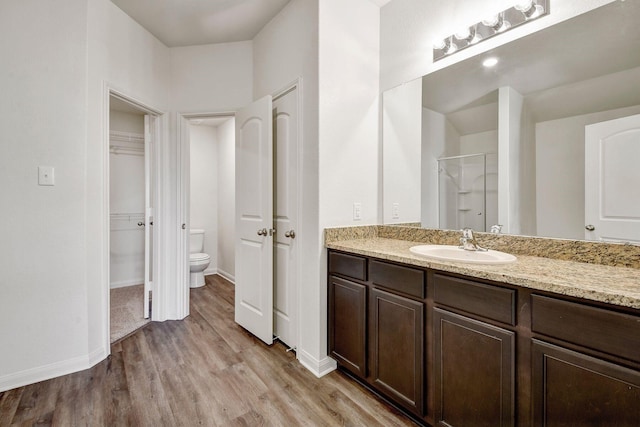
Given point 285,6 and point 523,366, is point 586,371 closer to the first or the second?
point 523,366

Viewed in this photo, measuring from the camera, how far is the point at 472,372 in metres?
1.20

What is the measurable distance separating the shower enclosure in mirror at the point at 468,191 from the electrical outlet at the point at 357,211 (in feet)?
1.74

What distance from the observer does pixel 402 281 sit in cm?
148

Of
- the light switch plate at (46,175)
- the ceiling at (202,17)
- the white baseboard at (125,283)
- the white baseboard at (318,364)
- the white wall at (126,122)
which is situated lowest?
the white baseboard at (318,364)

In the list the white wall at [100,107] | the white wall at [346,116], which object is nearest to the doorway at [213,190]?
the white wall at [100,107]

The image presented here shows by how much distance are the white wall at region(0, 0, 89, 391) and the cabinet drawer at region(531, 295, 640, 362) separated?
254 centimetres

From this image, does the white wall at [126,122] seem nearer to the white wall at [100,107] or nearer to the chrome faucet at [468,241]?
the white wall at [100,107]

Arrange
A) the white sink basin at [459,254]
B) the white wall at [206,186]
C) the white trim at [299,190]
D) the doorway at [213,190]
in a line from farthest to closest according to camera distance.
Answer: the white wall at [206,186], the doorway at [213,190], the white trim at [299,190], the white sink basin at [459,254]

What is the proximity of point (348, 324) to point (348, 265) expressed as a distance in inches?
14.4

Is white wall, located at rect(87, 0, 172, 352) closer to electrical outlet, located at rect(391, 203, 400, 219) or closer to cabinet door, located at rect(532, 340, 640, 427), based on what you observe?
electrical outlet, located at rect(391, 203, 400, 219)

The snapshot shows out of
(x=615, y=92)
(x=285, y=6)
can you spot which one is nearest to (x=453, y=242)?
(x=615, y=92)

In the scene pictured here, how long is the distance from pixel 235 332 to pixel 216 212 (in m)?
2.42

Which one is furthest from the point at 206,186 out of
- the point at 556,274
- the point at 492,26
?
the point at 556,274

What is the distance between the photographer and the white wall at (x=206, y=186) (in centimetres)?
434
